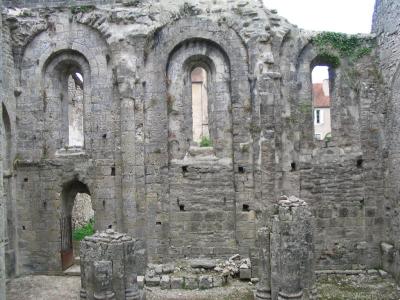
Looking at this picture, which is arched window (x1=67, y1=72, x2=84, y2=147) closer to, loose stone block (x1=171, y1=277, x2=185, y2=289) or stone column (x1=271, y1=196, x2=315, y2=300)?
loose stone block (x1=171, y1=277, x2=185, y2=289)

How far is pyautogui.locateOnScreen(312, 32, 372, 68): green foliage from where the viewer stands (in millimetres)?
13156

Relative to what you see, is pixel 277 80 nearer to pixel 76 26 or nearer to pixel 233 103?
pixel 233 103

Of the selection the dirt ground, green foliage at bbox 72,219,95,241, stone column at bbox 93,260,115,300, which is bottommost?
the dirt ground

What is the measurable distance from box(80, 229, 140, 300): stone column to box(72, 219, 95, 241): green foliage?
7674 millimetres

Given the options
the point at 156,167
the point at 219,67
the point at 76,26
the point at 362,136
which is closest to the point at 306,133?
the point at 362,136

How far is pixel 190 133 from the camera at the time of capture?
1297 centimetres

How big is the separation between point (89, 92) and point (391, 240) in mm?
9997

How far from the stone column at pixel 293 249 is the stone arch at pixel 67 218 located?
687 cm

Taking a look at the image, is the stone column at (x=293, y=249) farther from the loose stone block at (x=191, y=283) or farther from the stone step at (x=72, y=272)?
the stone step at (x=72, y=272)

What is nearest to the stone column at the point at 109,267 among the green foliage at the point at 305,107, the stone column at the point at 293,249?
the stone column at the point at 293,249

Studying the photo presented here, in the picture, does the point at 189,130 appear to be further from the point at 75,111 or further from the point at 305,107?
the point at 75,111

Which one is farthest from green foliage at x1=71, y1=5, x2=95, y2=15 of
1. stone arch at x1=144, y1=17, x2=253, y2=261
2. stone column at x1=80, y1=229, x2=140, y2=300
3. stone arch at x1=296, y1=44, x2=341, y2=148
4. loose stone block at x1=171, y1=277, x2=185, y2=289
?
loose stone block at x1=171, y1=277, x2=185, y2=289

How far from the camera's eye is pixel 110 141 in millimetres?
12672

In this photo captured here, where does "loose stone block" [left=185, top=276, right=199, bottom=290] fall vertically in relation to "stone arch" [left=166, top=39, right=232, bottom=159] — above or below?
below
